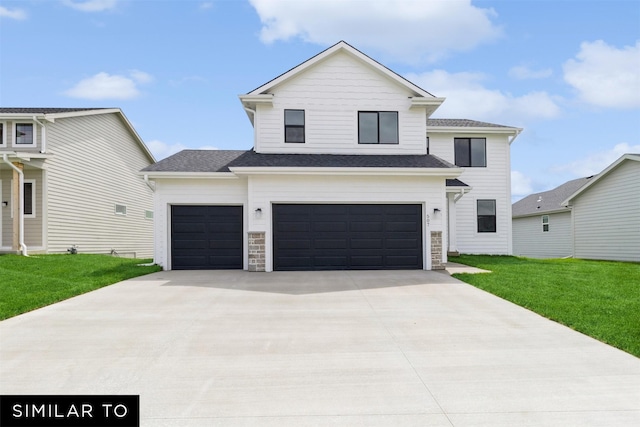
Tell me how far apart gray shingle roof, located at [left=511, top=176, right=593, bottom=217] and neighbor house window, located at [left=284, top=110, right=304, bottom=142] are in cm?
1887

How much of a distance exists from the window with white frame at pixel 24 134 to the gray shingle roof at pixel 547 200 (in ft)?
91.0

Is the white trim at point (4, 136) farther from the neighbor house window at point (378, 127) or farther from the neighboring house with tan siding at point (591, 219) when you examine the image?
the neighboring house with tan siding at point (591, 219)

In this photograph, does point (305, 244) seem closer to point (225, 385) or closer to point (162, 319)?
point (162, 319)

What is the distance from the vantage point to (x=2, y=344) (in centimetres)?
666

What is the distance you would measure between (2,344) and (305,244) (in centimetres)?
945

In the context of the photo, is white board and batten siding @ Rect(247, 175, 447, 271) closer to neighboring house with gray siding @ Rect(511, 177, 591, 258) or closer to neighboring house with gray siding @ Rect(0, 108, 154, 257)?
neighboring house with gray siding @ Rect(0, 108, 154, 257)

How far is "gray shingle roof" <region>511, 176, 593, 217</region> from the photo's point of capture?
96.5ft

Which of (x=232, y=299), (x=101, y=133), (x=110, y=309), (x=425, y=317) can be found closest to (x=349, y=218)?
(x=232, y=299)

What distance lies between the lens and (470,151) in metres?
21.7

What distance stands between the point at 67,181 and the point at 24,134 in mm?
2546

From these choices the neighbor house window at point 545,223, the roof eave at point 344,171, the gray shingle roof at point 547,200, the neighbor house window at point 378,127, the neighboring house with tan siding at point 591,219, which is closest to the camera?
the roof eave at point 344,171

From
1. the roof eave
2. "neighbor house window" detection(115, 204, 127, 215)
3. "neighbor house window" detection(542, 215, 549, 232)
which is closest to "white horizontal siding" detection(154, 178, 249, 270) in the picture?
the roof eave

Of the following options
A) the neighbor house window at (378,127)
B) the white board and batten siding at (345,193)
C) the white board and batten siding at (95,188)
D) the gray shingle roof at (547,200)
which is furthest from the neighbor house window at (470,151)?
the white board and batten siding at (95,188)

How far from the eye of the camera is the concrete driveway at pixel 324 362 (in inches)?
174
